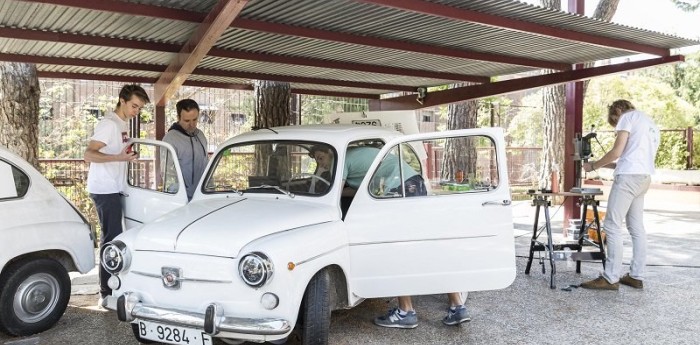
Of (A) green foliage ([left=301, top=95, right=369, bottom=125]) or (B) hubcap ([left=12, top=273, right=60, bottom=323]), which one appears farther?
(A) green foliage ([left=301, top=95, right=369, bottom=125])

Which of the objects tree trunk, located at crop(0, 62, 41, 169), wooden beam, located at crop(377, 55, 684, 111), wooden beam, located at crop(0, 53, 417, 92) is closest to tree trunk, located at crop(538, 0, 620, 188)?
wooden beam, located at crop(377, 55, 684, 111)

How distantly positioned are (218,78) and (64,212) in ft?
14.5

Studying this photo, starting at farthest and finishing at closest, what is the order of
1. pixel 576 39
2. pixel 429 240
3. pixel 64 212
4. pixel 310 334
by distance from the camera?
pixel 576 39
pixel 64 212
pixel 429 240
pixel 310 334

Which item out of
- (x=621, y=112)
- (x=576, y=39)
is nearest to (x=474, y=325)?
(x=621, y=112)

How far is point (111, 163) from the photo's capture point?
541cm

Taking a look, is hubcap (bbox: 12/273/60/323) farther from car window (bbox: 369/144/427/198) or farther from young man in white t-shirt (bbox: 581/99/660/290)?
young man in white t-shirt (bbox: 581/99/660/290)

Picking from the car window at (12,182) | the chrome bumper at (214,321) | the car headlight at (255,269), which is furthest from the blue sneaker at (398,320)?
the car window at (12,182)

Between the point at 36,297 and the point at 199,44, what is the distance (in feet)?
8.58

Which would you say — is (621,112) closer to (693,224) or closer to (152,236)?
(152,236)

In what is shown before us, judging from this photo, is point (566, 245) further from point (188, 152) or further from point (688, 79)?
point (688, 79)

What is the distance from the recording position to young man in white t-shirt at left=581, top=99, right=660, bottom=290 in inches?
239

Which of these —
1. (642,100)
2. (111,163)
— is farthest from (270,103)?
(642,100)

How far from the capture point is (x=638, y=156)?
608 centimetres

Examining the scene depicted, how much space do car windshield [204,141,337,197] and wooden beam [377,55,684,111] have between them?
193 inches
